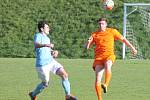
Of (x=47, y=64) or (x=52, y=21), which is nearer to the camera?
(x=47, y=64)

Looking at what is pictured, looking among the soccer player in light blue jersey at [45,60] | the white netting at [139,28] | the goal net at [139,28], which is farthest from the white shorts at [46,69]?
the white netting at [139,28]

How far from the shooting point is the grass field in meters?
13.7

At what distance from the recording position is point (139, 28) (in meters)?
30.8

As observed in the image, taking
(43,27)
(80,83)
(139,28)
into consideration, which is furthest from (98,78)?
(139,28)

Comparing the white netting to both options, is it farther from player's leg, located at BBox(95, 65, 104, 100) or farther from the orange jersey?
player's leg, located at BBox(95, 65, 104, 100)

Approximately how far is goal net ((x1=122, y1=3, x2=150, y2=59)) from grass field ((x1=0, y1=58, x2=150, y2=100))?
23.8 ft

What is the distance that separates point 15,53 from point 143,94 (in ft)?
57.3

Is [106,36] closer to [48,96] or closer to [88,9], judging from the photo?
[48,96]

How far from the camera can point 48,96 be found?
13.7 m

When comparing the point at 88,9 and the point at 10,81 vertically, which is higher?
the point at 88,9

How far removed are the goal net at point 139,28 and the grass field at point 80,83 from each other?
285 inches

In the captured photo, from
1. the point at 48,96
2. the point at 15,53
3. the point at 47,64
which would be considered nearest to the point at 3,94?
the point at 48,96

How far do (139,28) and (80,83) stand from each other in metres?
14.5

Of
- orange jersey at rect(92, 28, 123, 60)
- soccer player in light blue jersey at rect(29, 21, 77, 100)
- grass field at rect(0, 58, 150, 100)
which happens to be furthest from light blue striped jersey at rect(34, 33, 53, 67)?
orange jersey at rect(92, 28, 123, 60)
